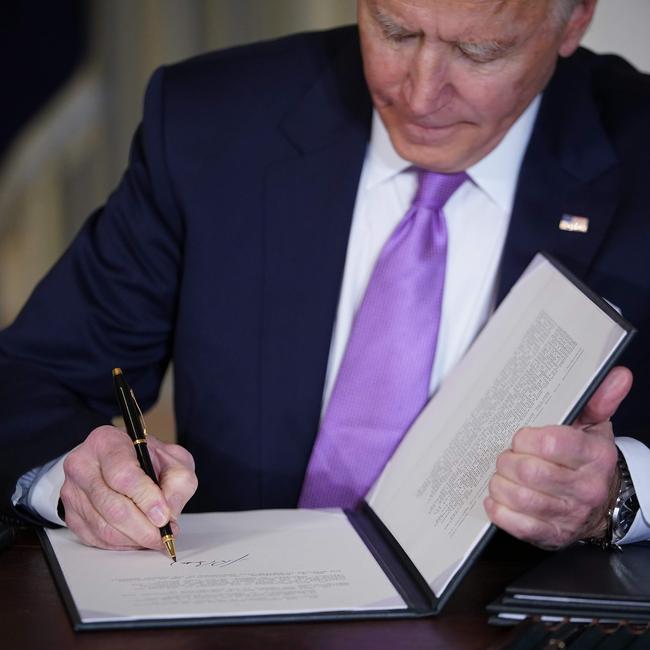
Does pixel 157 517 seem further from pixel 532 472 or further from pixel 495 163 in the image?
pixel 495 163

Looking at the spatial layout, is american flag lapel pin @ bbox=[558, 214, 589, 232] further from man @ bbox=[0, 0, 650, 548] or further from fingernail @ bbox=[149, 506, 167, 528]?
fingernail @ bbox=[149, 506, 167, 528]

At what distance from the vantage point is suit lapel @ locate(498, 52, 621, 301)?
201 cm

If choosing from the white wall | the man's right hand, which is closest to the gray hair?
the man's right hand

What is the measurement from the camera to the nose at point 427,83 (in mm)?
1800

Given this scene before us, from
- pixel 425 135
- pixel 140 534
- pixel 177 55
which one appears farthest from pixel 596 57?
pixel 177 55

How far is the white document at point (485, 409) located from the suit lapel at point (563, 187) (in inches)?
8.0

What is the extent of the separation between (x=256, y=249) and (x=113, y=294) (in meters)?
0.28

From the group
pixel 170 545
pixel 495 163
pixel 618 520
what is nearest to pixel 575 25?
pixel 495 163

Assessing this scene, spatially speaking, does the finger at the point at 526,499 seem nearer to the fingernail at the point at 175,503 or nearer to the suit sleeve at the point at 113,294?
the fingernail at the point at 175,503

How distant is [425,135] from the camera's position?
6.34 ft

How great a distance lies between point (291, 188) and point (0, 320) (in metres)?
2.97

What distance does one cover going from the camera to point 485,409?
5.28ft

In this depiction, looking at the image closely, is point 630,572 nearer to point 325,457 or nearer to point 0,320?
point 325,457
